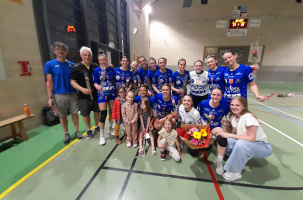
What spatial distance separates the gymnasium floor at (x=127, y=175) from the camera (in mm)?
1572

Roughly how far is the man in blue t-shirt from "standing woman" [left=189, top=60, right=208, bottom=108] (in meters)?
2.39

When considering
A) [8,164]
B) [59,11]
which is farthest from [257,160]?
[59,11]

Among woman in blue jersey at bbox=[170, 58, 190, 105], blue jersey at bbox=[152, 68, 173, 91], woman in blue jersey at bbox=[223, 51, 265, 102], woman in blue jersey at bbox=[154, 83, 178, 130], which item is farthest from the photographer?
blue jersey at bbox=[152, 68, 173, 91]

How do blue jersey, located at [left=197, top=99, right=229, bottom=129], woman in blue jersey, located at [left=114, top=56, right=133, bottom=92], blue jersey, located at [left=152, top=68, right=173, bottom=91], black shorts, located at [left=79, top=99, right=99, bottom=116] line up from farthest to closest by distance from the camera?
1. blue jersey, located at [left=152, top=68, right=173, bottom=91]
2. woman in blue jersey, located at [left=114, top=56, right=133, bottom=92]
3. black shorts, located at [left=79, top=99, right=99, bottom=116]
4. blue jersey, located at [left=197, top=99, right=229, bottom=129]

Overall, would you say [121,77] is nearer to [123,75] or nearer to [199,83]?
[123,75]

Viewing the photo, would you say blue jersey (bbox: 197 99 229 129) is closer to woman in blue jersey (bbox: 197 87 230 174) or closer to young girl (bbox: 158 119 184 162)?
woman in blue jersey (bbox: 197 87 230 174)

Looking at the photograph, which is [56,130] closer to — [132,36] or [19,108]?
[19,108]

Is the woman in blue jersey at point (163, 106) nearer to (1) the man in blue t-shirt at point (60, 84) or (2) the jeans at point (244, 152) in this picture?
(2) the jeans at point (244, 152)

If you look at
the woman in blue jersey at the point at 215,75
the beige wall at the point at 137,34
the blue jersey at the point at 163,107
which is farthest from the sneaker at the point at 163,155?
the beige wall at the point at 137,34

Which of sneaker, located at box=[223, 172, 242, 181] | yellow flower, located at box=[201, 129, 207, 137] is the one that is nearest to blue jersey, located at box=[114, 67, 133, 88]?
yellow flower, located at box=[201, 129, 207, 137]

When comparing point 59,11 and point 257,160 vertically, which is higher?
point 59,11

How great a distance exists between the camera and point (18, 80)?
8.74ft

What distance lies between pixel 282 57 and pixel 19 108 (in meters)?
16.1

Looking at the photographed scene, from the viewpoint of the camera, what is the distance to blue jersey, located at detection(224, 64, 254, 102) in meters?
2.00
